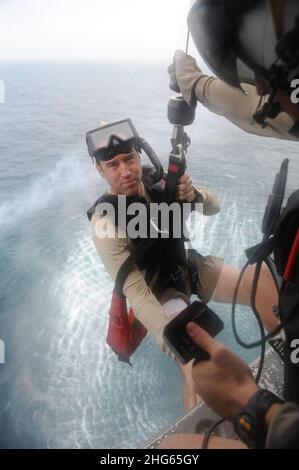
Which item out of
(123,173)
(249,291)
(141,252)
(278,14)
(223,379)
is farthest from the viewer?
(249,291)

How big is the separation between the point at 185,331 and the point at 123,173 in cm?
153

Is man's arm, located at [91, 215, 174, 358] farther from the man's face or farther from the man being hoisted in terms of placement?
the man's face

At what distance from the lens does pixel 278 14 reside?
0.82m

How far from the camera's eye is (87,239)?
722cm

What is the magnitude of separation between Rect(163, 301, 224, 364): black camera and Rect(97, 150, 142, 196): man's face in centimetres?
135

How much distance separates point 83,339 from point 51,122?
18.9 m

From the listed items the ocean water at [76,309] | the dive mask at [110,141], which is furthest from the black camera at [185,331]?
the ocean water at [76,309]

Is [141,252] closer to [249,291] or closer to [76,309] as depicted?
[249,291]

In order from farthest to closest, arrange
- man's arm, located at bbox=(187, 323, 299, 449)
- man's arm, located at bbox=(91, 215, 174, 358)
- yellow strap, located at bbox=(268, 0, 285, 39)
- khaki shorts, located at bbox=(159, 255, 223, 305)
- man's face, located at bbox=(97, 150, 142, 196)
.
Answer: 1. khaki shorts, located at bbox=(159, 255, 223, 305)
2. man's face, located at bbox=(97, 150, 142, 196)
3. man's arm, located at bbox=(91, 215, 174, 358)
4. man's arm, located at bbox=(187, 323, 299, 449)
5. yellow strap, located at bbox=(268, 0, 285, 39)

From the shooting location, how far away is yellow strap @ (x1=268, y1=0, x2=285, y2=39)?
0.81 metres

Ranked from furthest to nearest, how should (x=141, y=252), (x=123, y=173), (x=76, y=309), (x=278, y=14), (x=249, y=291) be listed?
(x=76, y=309), (x=249, y=291), (x=123, y=173), (x=141, y=252), (x=278, y=14)

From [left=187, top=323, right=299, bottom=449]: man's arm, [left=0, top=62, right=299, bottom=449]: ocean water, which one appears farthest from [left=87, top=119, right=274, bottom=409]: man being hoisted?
[left=0, top=62, right=299, bottom=449]: ocean water

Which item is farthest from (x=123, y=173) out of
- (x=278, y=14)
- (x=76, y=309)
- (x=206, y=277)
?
(x=76, y=309)

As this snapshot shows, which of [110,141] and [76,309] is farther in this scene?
[76,309]
